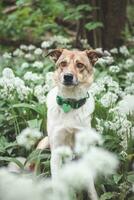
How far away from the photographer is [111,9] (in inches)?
403

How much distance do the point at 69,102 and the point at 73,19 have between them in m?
5.47

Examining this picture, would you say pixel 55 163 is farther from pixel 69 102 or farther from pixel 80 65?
pixel 80 65

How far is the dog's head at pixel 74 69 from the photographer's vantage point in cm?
521

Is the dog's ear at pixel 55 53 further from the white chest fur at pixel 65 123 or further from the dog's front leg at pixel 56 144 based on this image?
the dog's front leg at pixel 56 144

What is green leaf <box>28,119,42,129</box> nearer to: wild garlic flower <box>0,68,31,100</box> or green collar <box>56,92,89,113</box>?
wild garlic flower <box>0,68,31,100</box>

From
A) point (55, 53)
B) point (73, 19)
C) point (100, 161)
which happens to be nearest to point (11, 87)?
point (55, 53)

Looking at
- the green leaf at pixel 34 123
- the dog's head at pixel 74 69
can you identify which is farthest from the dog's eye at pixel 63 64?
the green leaf at pixel 34 123

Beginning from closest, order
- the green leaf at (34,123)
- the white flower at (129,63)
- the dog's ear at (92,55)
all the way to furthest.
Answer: the dog's ear at (92,55)
the green leaf at (34,123)
the white flower at (129,63)

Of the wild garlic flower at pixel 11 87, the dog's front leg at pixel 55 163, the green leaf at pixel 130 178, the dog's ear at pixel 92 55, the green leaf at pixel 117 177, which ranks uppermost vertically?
the dog's ear at pixel 92 55

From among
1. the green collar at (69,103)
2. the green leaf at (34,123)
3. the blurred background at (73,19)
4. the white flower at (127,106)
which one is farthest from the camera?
the blurred background at (73,19)

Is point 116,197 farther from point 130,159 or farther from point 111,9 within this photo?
point 111,9

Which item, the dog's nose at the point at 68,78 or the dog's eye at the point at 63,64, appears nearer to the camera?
the dog's nose at the point at 68,78

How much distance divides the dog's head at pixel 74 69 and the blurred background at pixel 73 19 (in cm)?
372

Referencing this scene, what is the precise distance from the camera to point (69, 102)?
5.45m
